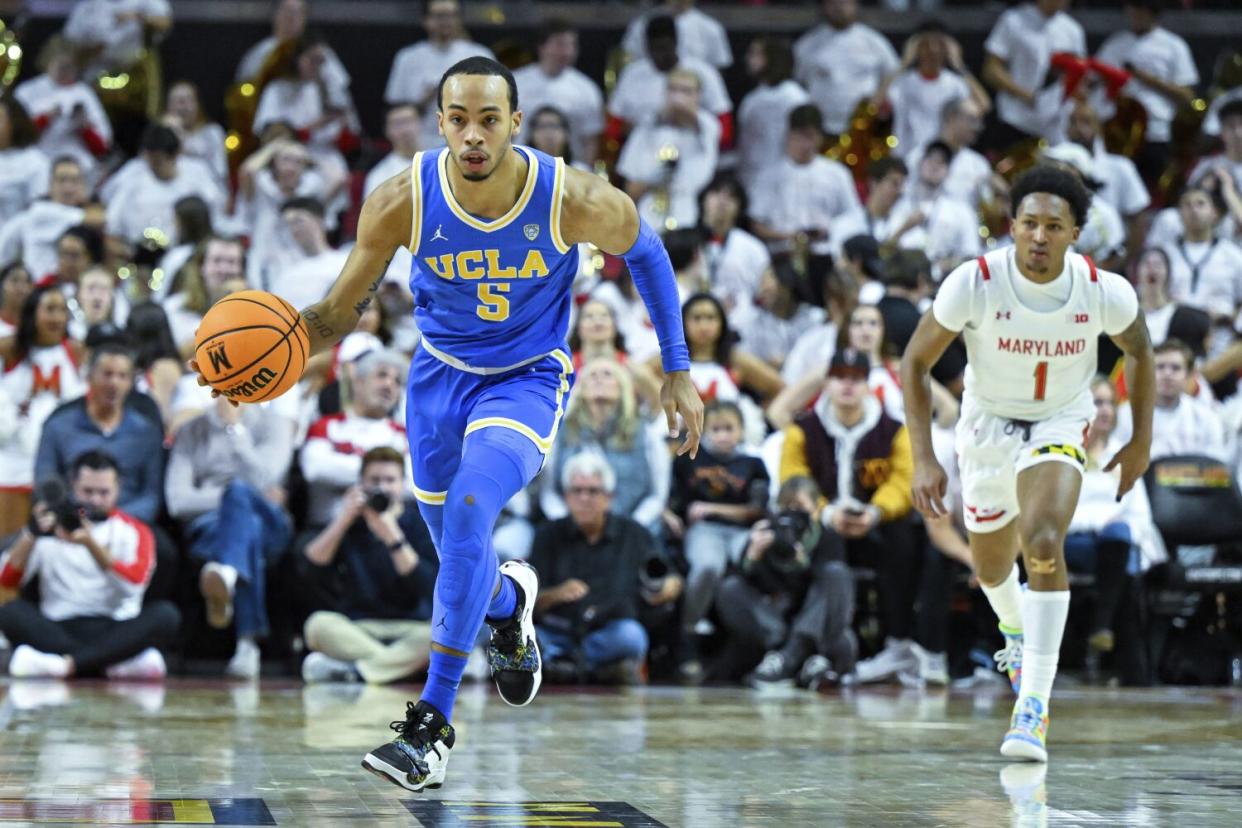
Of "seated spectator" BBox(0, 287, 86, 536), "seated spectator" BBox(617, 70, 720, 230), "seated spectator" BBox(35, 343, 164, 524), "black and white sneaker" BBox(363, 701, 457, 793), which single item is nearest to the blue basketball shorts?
"black and white sneaker" BBox(363, 701, 457, 793)

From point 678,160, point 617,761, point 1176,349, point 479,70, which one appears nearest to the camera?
point 479,70

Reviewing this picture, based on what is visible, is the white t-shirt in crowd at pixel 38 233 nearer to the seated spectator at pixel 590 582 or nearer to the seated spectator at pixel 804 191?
the seated spectator at pixel 590 582

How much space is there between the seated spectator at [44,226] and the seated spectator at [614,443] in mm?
3874

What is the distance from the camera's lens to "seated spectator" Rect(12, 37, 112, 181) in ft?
42.3

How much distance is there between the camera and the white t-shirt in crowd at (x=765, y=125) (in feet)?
44.7

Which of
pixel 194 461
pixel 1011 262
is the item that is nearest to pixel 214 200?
pixel 194 461

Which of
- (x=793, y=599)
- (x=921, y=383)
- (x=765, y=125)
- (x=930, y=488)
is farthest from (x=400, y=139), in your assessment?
(x=930, y=488)

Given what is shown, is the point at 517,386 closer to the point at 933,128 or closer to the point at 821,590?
Result: the point at 821,590

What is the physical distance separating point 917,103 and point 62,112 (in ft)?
20.5

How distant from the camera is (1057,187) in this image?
21.4ft

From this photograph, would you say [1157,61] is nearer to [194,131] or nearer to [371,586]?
[194,131]

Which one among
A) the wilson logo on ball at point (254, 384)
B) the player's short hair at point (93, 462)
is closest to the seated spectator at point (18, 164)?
the player's short hair at point (93, 462)

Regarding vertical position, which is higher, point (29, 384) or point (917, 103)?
point (917, 103)

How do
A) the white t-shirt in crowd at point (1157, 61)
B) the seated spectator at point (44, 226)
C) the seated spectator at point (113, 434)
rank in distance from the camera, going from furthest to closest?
the white t-shirt in crowd at point (1157, 61) < the seated spectator at point (44, 226) < the seated spectator at point (113, 434)
